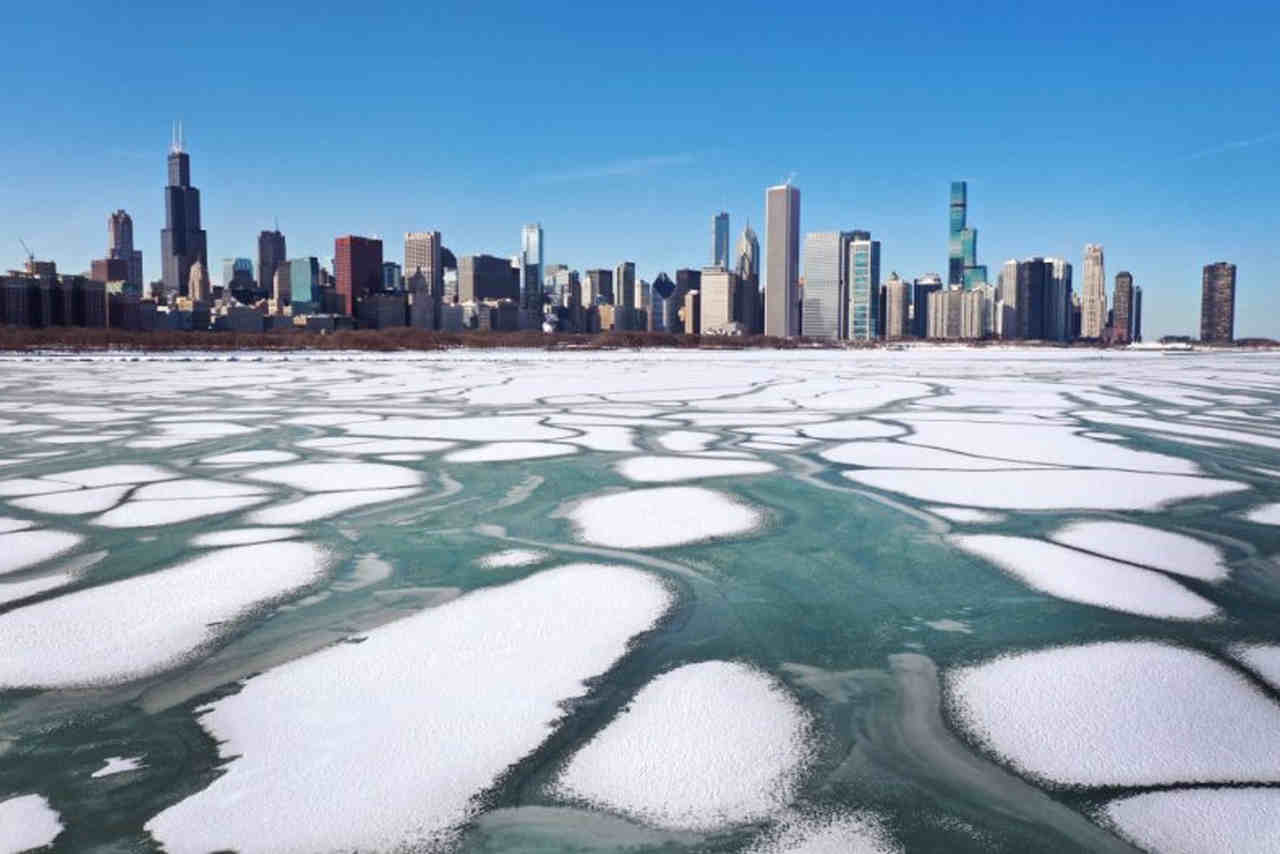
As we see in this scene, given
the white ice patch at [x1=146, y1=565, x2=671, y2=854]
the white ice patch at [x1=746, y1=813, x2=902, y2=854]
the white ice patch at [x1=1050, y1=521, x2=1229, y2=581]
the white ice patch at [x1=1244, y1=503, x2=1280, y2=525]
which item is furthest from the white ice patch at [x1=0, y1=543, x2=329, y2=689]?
the white ice patch at [x1=1244, y1=503, x2=1280, y2=525]

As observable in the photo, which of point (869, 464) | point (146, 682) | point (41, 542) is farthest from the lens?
point (869, 464)

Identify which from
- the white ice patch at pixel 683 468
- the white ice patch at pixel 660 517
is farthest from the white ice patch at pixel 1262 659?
the white ice patch at pixel 683 468

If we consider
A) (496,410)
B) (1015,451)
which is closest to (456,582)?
(1015,451)

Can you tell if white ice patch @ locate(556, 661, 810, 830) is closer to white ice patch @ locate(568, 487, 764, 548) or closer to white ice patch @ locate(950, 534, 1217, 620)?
white ice patch @ locate(950, 534, 1217, 620)

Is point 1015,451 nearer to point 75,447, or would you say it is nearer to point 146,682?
point 146,682

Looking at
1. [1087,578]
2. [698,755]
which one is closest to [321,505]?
[698,755]

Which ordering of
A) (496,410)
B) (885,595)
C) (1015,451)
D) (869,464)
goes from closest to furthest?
(885,595) < (869,464) < (1015,451) < (496,410)

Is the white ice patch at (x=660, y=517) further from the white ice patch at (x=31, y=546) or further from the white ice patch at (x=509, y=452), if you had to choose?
the white ice patch at (x=31, y=546)
